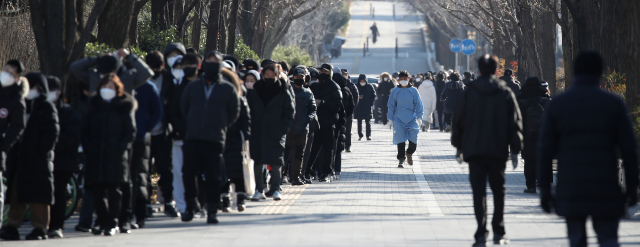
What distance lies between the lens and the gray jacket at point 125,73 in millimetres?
8461

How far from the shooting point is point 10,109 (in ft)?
25.4

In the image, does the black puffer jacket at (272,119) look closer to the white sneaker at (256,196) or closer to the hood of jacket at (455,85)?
the white sneaker at (256,196)

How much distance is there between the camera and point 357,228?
885 cm

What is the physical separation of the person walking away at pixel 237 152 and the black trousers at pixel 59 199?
187cm

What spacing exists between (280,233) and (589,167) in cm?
364

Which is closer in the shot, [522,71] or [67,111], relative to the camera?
[67,111]

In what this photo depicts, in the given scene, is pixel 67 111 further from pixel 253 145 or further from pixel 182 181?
pixel 253 145

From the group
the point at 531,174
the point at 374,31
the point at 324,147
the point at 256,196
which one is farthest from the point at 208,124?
the point at 374,31

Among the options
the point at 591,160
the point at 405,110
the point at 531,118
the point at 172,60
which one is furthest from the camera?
the point at 405,110

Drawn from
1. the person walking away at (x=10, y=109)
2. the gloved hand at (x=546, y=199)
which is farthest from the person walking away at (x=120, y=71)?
the gloved hand at (x=546, y=199)

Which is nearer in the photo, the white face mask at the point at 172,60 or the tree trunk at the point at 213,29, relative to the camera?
the white face mask at the point at 172,60

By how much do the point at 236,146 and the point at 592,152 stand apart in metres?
5.00

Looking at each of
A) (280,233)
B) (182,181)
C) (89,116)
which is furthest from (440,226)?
(89,116)

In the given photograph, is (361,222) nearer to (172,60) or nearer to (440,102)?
(172,60)
